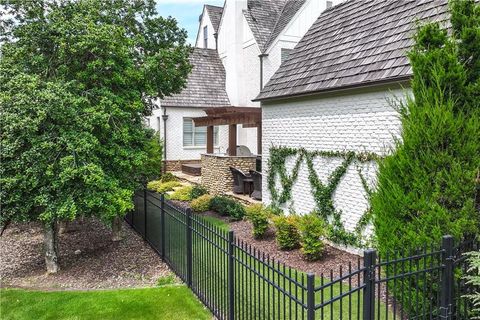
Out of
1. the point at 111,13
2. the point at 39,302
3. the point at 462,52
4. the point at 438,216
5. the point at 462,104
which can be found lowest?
the point at 39,302

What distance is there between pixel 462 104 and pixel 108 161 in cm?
685

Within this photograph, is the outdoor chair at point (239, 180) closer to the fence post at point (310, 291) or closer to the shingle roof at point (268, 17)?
the shingle roof at point (268, 17)

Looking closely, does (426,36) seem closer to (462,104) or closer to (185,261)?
(462,104)

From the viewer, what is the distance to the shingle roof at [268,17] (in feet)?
69.1

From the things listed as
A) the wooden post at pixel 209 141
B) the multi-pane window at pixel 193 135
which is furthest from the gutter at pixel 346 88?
the multi-pane window at pixel 193 135

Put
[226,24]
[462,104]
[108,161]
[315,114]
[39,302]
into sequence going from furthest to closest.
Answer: [226,24] < [315,114] < [108,161] < [39,302] < [462,104]

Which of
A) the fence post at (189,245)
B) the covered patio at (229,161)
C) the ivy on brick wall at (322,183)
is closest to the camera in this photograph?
the fence post at (189,245)

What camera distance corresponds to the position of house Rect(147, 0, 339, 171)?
68.1ft

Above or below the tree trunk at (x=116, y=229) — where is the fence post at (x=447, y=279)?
above

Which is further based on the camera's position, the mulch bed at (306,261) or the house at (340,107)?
the house at (340,107)

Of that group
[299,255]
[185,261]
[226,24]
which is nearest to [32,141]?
[185,261]

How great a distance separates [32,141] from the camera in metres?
7.24

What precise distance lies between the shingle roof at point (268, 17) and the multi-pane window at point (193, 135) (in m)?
6.01

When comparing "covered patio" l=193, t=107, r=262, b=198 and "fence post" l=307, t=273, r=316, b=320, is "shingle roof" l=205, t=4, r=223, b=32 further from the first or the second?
"fence post" l=307, t=273, r=316, b=320
